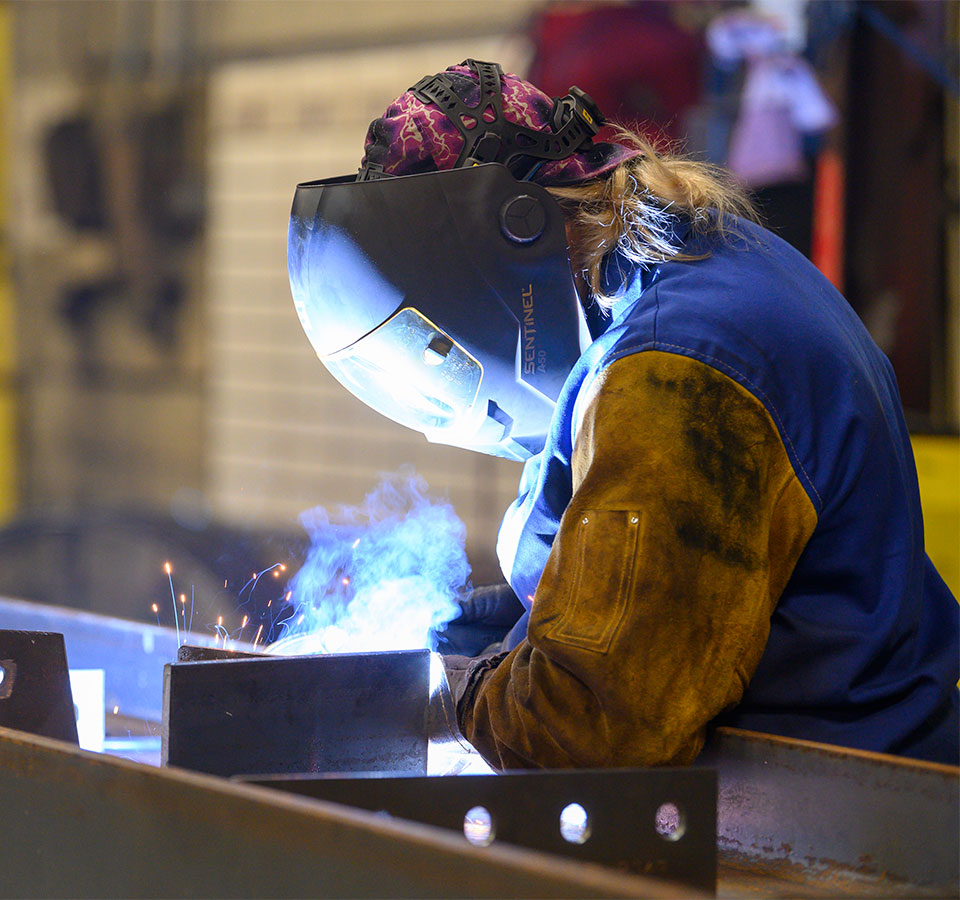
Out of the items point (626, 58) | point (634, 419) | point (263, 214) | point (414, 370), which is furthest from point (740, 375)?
point (263, 214)

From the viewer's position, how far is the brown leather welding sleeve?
1.16m

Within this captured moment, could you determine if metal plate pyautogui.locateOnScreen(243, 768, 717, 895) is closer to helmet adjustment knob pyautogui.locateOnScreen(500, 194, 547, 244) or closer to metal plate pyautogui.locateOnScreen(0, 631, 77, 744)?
metal plate pyautogui.locateOnScreen(0, 631, 77, 744)

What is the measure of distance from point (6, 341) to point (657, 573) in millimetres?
7471

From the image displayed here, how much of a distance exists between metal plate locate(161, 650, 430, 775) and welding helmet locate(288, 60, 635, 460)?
0.39 m

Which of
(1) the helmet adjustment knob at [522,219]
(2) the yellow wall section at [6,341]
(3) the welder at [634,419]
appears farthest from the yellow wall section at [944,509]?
(2) the yellow wall section at [6,341]

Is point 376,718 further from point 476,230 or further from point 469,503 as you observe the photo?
point 469,503

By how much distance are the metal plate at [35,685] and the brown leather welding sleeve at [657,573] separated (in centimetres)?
59

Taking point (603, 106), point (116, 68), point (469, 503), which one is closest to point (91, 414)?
point (116, 68)

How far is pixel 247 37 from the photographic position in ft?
23.0

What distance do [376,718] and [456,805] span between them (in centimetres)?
40

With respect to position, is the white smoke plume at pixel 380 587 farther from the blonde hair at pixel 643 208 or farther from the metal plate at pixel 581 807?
the metal plate at pixel 581 807

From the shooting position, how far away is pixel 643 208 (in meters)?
1.45

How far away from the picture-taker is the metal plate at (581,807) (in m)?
0.97

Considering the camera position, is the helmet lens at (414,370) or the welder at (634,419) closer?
the welder at (634,419)
